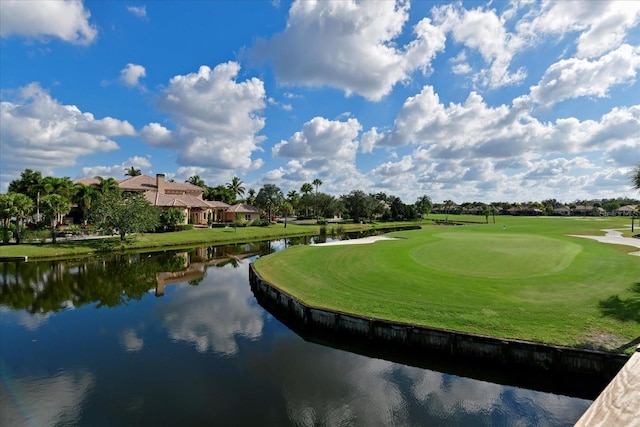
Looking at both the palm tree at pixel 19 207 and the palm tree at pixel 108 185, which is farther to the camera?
the palm tree at pixel 108 185

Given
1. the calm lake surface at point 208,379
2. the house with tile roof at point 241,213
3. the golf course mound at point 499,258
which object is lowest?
the calm lake surface at point 208,379

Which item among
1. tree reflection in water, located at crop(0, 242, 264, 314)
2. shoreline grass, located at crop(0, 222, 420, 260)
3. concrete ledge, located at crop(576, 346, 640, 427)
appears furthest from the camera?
shoreline grass, located at crop(0, 222, 420, 260)

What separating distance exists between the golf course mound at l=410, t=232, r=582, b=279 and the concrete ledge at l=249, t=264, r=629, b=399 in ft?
29.2

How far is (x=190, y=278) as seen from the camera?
27109 mm

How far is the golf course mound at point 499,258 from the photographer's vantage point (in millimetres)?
21547

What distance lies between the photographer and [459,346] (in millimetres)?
12883

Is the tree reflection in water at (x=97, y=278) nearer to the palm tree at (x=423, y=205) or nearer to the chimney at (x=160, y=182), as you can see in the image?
the chimney at (x=160, y=182)

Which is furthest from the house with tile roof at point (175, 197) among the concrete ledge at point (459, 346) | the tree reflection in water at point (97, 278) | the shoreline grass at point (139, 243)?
the concrete ledge at point (459, 346)

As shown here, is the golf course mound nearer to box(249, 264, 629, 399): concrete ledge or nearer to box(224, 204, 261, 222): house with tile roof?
box(249, 264, 629, 399): concrete ledge

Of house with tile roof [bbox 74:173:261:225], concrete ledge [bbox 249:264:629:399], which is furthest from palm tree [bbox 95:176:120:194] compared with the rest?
concrete ledge [bbox 249:264:629:399]

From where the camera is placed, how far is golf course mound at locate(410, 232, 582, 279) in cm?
2155

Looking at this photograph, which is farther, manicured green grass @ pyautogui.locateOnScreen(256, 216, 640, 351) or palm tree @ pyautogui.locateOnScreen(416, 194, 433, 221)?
palm tree @ pyautogui.locateOnScreen(416, 194, 433, 221)

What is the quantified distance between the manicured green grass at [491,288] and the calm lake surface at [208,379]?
2.72 metres

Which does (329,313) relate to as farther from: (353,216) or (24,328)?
(353,216)
